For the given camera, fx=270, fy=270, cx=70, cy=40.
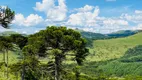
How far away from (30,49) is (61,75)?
5789mm

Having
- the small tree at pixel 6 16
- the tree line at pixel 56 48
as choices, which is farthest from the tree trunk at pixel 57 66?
the small tree at pixel 6 16

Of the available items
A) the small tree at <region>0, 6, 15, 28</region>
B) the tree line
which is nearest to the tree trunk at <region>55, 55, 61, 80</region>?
the tree line

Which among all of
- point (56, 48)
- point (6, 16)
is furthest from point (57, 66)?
point (6, 16)

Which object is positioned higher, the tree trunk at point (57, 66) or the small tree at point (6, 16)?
the small tree at point (6, 16)

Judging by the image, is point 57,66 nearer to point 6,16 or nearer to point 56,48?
point 56,48

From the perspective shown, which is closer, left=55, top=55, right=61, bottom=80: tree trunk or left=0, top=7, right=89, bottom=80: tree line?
left=0, top=7, right=89, bottom=80: tree line

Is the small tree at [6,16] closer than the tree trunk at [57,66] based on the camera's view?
Yes

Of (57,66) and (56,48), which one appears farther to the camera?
(57,66)

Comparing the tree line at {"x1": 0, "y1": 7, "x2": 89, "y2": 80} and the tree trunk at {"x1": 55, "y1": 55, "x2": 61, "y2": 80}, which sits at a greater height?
the tree line at {"x1": 0, "y1": 7, "x2": 89, "y2": 80}

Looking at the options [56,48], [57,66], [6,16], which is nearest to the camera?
[6,16]

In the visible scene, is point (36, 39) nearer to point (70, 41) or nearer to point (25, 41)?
point (70, 41)

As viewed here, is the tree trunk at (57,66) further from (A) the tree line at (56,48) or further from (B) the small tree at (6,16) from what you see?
(B) the small tree at (6,16)

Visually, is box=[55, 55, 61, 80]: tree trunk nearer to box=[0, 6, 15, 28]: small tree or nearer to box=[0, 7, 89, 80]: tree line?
box=[0, 7, 89, 80]: tree line

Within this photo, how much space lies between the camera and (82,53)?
33.4m
